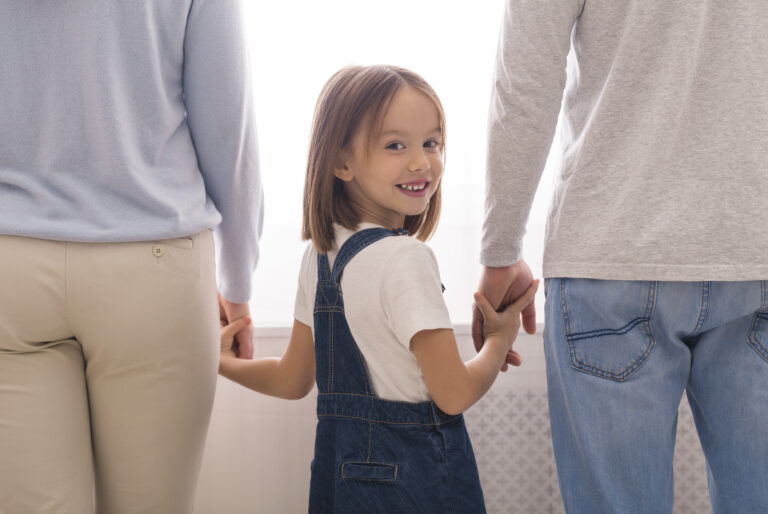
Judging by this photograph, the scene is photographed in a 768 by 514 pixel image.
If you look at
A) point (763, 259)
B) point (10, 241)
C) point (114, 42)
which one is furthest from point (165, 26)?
point (763, 259)

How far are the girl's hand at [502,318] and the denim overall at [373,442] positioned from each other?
0.20m

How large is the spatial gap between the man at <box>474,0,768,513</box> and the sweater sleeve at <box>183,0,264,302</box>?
440mm

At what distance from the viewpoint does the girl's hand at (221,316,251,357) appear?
1.37 meters

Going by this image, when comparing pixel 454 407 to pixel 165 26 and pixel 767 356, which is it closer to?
pixel 767 356

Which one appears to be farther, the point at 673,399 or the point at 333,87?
the point at 333,87

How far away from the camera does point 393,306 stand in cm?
101

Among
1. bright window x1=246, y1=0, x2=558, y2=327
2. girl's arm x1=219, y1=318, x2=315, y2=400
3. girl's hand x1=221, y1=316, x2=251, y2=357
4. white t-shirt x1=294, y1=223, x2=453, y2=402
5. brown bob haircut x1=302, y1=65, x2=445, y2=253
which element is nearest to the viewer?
white t-shirt x1=294, y1=223, x2=453, y2=402

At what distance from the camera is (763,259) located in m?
0.89

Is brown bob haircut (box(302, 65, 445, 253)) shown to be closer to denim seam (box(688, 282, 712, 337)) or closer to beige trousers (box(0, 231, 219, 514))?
beige trousers (box(0, 231, 219, 514))

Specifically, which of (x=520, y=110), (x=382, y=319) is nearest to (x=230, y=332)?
(x=382, y=319)

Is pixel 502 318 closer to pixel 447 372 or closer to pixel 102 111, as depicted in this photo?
pixel 447 372

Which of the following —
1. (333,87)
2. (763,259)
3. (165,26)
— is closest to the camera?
(763,259)

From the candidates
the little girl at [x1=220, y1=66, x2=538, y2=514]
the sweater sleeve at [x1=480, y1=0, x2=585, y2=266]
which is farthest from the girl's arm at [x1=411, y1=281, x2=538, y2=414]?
the sweater sleeve at [x1=480, y1=0, x2=585, y2=266]

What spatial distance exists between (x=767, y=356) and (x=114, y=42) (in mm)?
1007
